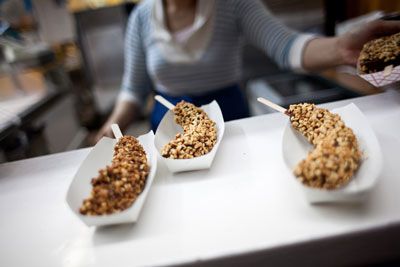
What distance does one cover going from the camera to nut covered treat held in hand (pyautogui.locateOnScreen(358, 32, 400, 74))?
79 cm

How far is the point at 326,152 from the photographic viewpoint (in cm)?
57

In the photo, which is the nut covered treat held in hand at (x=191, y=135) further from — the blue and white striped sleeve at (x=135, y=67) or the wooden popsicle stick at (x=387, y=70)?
the blue and white striped sleeve at (x=135, y=67)

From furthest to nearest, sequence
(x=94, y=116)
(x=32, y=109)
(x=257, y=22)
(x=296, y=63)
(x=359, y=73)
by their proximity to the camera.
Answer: (x=94, y=116), (x=32, y=109), (x=257, y=22), (x=296, y=63), (x=359, y=73)

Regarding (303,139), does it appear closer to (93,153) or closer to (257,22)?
(93,153)

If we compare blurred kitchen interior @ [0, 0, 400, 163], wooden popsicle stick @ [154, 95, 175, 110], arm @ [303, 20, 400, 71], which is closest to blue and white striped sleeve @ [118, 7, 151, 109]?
blurred kitchen interior @ [0, 0, 400, 163]

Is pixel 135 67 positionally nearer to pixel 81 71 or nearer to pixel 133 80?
pixel 133 80

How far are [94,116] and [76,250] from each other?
3.29 m

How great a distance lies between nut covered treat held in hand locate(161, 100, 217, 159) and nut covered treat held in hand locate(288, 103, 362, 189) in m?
0.24

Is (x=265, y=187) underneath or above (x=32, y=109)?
above

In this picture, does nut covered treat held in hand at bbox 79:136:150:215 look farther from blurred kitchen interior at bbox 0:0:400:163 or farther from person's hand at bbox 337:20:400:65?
person's hand at bbox 337:20:400:65

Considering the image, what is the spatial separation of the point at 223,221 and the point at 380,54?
71cm

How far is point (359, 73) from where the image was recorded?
886 millimetres

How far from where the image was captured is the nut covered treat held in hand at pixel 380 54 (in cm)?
79

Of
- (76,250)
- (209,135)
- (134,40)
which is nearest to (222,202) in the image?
(209,135)
